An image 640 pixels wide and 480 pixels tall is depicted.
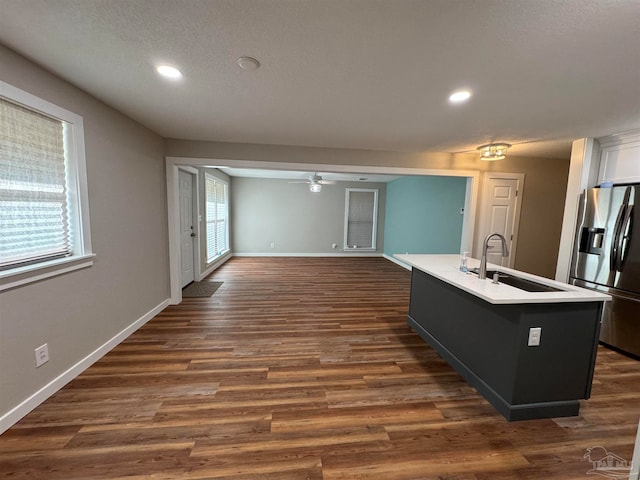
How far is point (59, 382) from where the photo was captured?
197 cm

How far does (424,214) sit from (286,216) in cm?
376

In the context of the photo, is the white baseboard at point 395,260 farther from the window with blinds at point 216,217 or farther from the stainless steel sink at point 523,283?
the window with blinds at point 216,217

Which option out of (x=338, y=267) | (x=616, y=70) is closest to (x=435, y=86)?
(x=616, y=70)

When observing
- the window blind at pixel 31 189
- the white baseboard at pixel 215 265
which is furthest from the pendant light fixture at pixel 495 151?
the white baseboard at pixel 215 265

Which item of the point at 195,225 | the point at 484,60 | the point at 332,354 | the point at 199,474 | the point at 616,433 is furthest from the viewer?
the point at 195,225

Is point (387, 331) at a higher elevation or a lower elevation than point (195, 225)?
lower

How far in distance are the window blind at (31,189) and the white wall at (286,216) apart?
541 centimetres

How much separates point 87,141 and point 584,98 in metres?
4.01

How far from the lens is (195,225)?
4.75 metres

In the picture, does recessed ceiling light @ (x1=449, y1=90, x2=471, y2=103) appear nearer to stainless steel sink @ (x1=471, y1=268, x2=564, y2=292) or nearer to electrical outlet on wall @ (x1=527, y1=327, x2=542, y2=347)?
stainless steel sink @ (x1=471, y1=268, x2=564, y2=292)

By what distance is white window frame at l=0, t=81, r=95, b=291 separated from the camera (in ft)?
5.67

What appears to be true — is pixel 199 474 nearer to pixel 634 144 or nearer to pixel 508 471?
pixel 508 471

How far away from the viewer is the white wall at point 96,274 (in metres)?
1.66

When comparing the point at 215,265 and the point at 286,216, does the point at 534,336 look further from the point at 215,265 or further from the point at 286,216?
the point at 286,216
